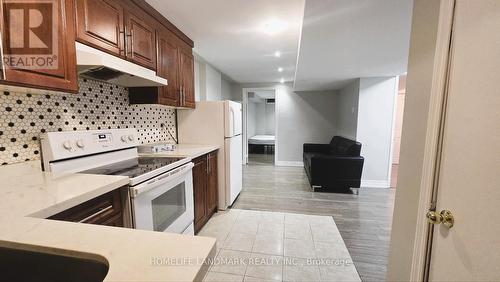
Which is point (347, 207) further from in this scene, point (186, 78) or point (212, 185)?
point (186, 78)

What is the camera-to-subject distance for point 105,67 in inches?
53.8

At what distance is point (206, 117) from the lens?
2916 millimetres

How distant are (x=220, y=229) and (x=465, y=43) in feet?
8.21

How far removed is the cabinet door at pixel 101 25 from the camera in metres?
1.37

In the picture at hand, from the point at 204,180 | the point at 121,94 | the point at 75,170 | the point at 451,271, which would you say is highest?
the point at 121,94

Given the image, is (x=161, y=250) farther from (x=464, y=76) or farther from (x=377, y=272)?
(x=377, y=272)

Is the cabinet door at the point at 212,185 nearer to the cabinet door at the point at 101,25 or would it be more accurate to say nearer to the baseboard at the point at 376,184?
the cabinet door at the point at 101,25

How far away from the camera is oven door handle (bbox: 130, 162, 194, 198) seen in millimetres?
1283

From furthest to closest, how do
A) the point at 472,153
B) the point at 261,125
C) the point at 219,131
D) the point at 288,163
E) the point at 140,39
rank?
the point at 261,125 → the point at 288,163 → the point at 219,131 → the point at 140,39 → the point at 472,153

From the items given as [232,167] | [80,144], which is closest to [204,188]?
[232,167]

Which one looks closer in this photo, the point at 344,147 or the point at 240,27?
the point at 240,27

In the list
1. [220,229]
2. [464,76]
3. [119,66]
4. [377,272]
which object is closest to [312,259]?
[377,272]

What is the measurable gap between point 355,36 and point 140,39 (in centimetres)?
211

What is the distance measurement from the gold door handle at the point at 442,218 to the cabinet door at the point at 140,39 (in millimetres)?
2285
